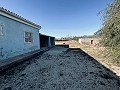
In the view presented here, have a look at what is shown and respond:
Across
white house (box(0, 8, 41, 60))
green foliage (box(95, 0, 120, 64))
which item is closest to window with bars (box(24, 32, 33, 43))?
white house (box(0, 8, 41, 60))

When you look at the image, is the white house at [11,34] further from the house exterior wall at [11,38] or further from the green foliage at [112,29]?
the green foliage at [112,29]

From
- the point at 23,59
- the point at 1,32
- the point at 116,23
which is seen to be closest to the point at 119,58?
the point at 116,23

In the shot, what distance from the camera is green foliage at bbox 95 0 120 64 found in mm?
7136

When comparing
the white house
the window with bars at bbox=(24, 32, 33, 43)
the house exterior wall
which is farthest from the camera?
the window with bars at bbox=(24, 32, 33, 43)

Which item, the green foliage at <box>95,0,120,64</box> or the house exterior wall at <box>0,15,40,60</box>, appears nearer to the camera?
the green foliage at <box>95,0,120,64</box>

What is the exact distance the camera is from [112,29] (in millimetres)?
7625

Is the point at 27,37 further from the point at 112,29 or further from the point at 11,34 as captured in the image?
the point at 112,29

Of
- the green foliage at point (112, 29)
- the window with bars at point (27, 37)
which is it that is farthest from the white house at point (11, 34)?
the green foliage at point (112, 29)

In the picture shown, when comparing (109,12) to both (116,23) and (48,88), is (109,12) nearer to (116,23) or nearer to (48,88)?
(116,23)

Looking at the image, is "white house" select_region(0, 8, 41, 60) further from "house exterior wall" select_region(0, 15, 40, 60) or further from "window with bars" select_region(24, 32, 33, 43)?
"window with bars" select_region(24, 32, 33, 43)

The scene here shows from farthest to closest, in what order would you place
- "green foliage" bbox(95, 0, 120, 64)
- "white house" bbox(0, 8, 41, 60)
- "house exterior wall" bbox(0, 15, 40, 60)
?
"house exterior wall" bbox(0, 15, 40, 60) < "white house" bbox(0, 8, 41, 60) < "green foliage" bbox(95, 0, 120, 64)

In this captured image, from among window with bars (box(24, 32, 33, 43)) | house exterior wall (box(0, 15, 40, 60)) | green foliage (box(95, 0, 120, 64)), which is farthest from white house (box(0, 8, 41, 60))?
green foliage (box(95, 0, 120, 64))

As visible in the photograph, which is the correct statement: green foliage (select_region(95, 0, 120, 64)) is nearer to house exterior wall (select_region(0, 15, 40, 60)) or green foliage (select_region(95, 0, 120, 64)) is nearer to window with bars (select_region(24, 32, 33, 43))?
house exterior wall (select_region(0, 15, 40, 60))

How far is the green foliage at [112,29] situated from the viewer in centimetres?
714
